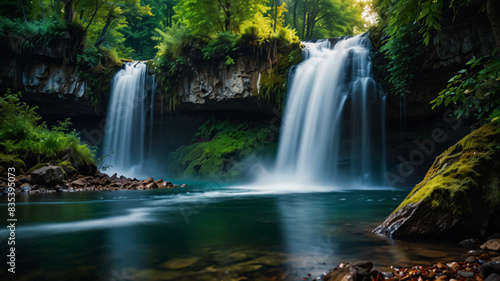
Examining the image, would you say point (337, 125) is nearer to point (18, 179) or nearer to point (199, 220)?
point (199, 220)

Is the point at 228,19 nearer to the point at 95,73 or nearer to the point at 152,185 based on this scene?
the point at 95,73

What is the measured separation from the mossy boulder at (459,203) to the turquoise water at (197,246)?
242 mm

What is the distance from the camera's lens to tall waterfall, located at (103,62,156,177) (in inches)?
667

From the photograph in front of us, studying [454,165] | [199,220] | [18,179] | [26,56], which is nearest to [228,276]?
[199,220]

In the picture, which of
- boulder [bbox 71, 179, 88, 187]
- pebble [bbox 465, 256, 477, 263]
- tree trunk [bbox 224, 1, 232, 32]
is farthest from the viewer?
tree trunk [bbox 224, 1, 232, 32]

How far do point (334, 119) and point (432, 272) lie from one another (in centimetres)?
1073

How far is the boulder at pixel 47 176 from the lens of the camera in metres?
7.93

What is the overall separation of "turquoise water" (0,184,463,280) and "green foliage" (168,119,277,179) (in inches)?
415

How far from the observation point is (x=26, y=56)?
16.1 metres

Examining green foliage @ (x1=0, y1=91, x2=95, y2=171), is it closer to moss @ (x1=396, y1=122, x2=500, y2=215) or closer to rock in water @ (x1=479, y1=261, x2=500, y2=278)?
moss @ (x1=396, y1=122, x2=500, y2=215)

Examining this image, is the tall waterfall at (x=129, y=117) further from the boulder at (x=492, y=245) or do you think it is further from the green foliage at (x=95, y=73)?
the boulder at (x=492, y=245)

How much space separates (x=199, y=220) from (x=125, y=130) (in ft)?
50.5

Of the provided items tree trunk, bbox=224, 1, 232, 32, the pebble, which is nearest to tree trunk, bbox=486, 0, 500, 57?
the pebble

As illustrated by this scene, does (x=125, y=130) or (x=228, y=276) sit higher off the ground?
(x=125, y=130)
